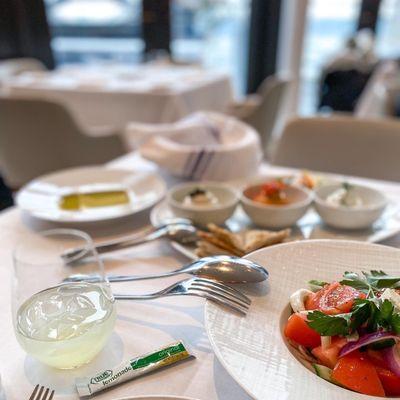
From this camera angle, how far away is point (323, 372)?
0.39m

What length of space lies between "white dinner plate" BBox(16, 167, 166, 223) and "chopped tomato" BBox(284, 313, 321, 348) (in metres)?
0.42

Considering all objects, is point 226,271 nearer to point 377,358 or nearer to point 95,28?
point 377,358

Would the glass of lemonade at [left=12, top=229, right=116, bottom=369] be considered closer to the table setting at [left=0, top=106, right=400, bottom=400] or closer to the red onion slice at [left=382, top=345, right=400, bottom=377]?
the table setting at [left=0, top=106, right=400, bottom=400]

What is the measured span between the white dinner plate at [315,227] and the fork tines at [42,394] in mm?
275

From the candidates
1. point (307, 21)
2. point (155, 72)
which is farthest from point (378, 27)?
point (155, 72)

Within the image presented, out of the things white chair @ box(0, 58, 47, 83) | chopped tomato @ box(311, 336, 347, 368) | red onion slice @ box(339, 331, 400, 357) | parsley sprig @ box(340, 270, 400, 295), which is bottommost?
white chair @ box(0, 58, 47, 83)

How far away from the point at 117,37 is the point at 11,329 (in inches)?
173

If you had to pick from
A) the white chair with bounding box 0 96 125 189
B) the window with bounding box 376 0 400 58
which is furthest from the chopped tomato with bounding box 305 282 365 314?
the window with bounding box 376 0 400 58

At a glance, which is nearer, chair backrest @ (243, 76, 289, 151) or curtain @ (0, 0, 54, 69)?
chair backrest @ (243, 76, 289, 151)

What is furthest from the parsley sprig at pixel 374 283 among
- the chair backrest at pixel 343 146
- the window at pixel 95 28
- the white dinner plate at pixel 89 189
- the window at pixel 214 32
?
the window at pixel 95 28

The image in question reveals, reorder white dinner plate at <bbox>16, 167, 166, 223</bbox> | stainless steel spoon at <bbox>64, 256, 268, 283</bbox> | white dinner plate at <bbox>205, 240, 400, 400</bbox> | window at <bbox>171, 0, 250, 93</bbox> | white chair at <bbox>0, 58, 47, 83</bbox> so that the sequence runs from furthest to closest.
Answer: window at <bbox>171, 0, 250, 93</bbox> < white chair at <bbox>0, 58, 47, 83</bbox> < white dinner plate at <bbox>16, 167, 166, 223</bbox> < stainless steel spoon at <bbox>64, 256, 268, 283</bbox> < white dinner plate at <bbox>205, 240, 400, 400</bbox>

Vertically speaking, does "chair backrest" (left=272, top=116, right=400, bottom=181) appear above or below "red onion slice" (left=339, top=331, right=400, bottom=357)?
below

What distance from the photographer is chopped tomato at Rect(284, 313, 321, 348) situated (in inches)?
16.7

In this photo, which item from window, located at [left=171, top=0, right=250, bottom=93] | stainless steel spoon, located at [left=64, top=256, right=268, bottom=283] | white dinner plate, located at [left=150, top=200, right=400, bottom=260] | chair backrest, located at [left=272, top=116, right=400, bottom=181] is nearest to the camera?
stainless steel spoon, located at [left=64, top=256, right=268, bottom=283]
